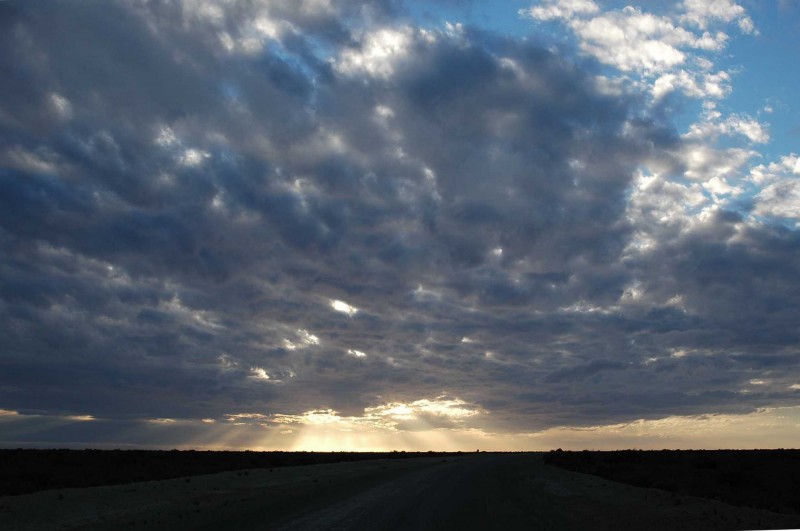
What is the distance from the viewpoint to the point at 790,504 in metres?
24.3

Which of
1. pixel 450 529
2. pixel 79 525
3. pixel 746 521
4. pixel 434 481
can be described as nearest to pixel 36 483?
pixel 79 525

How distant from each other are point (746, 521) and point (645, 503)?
5796 millimetres

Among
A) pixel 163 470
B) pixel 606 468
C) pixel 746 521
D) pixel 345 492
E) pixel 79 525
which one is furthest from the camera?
pixel 163 470

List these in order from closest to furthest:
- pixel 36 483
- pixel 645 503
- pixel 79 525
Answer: pixel 79 525 < pixel 645 503 < pixel 36 483

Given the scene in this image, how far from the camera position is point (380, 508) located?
70.0 feet

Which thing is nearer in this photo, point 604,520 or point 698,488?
point 604,520

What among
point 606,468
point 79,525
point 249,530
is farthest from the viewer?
point 606,468

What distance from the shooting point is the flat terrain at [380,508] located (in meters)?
18.1

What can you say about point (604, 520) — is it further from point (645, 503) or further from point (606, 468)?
point (606, 468)

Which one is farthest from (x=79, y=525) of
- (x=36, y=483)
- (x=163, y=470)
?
(x=163, y=470)

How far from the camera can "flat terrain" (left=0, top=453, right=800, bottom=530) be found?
18.1m

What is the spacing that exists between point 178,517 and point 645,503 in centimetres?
1804

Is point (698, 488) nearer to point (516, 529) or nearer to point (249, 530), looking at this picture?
point (516, 529)

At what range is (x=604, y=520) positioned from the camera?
20.0 meters
